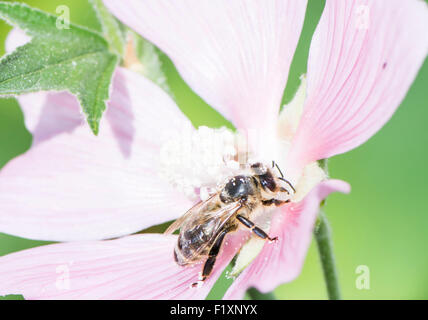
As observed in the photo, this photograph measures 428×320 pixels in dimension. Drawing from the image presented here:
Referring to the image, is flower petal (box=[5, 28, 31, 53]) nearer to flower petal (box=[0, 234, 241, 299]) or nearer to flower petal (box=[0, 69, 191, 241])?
flower petal (box=[0, 69, 191, 241])

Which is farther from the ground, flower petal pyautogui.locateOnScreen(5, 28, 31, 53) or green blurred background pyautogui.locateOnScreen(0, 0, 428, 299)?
flower petal pyautogui.locateOnScreen(5, 28, 31, 53)

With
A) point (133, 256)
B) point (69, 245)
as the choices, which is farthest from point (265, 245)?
point (69, 245)

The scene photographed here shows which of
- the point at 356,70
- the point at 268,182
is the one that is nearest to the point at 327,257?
the point at 268,182

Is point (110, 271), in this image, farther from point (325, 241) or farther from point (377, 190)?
point (377, 190)

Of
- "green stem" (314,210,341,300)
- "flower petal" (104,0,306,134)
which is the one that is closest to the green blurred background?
"flower petal" (104,0,306,134)

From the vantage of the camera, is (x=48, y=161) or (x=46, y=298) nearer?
(x=46, y=298)

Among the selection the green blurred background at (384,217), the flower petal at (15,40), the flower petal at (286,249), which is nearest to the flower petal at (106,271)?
the flower petal at (286,249)

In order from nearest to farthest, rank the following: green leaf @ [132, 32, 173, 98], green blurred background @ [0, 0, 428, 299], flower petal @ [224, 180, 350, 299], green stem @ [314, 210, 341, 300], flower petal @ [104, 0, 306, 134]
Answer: flower petal @ [224, 180, 350, 299]
green stem @ [314, 210, 341, 300]
flower petal @ [104, 0, 306, 134]
green leaf @ [132, 32, 173, 98]
green blurred background @ [0, 0, 428, 299]
